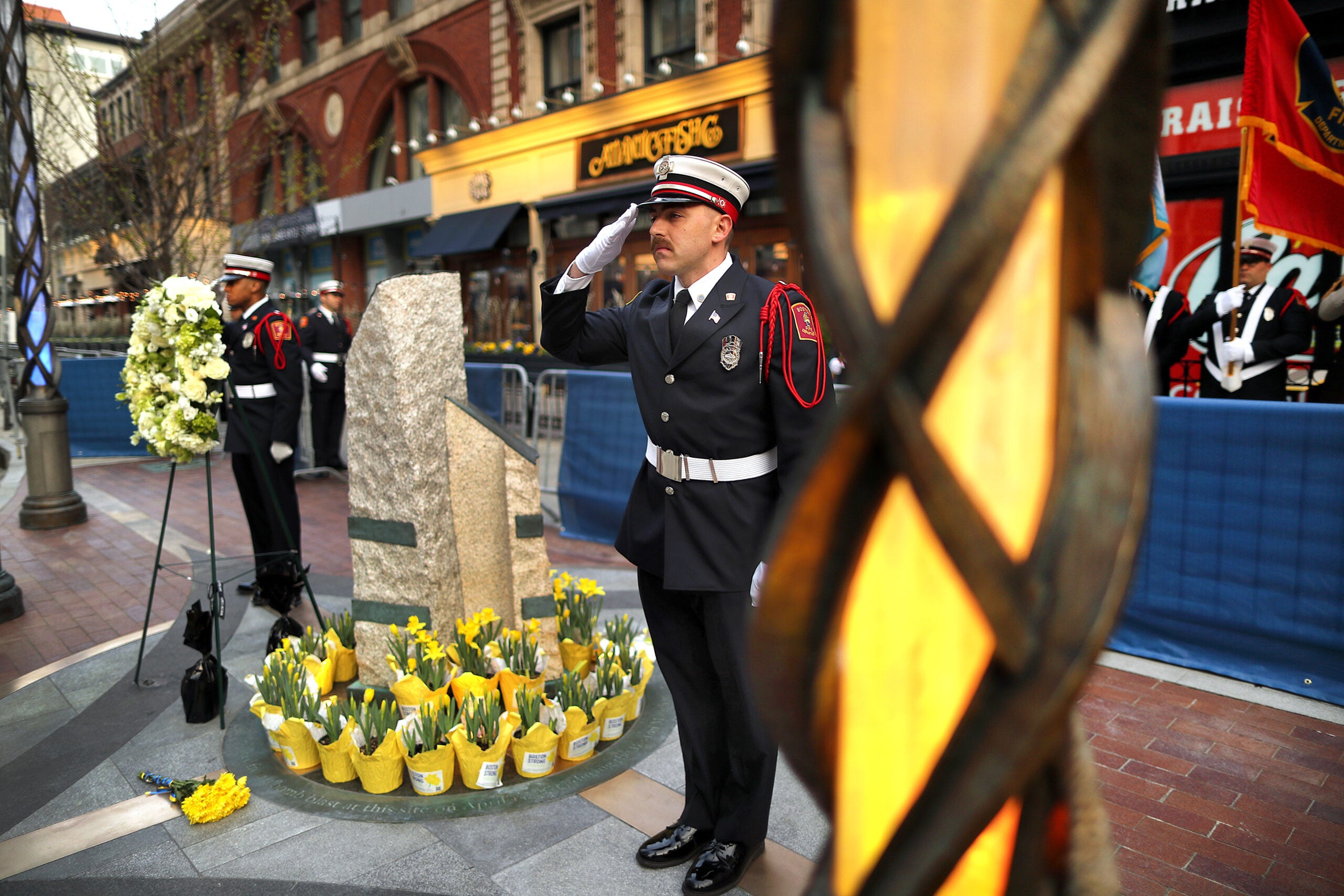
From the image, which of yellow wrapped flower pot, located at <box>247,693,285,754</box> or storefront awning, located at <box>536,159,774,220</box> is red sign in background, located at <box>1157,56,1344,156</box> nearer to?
storefront awning, located at <box>536,159,774,220</box>

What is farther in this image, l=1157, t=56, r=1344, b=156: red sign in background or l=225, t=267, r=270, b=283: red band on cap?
l=1157, t=56, r=1344, b=156: red sign in background

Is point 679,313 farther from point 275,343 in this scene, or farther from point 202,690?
point 275,343

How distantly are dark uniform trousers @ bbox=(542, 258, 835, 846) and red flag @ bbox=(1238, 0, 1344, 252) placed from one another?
4.52 metres

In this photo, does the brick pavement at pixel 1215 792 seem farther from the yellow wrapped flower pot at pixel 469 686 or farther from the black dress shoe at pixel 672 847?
the yellow wrapped flower pot at pixel 469 686

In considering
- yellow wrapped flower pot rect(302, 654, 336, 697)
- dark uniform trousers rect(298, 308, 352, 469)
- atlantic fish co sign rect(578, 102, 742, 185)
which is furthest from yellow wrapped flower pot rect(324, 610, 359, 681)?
atlantic fish co sign rect(578, 102, 742, 185)

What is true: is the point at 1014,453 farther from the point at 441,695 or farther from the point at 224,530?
the point at 224,530

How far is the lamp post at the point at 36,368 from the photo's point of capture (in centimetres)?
704

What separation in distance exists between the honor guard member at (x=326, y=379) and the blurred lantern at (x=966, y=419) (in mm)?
9734

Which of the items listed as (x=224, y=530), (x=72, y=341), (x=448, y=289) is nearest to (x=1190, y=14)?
(x=448, y=289)

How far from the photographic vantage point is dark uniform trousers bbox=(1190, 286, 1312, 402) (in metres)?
6.22

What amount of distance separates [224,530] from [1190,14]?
33.7 ft

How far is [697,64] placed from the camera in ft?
45.9

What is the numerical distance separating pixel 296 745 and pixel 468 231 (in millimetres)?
16366

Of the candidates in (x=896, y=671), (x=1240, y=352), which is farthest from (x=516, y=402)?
(x=896, y=671)
